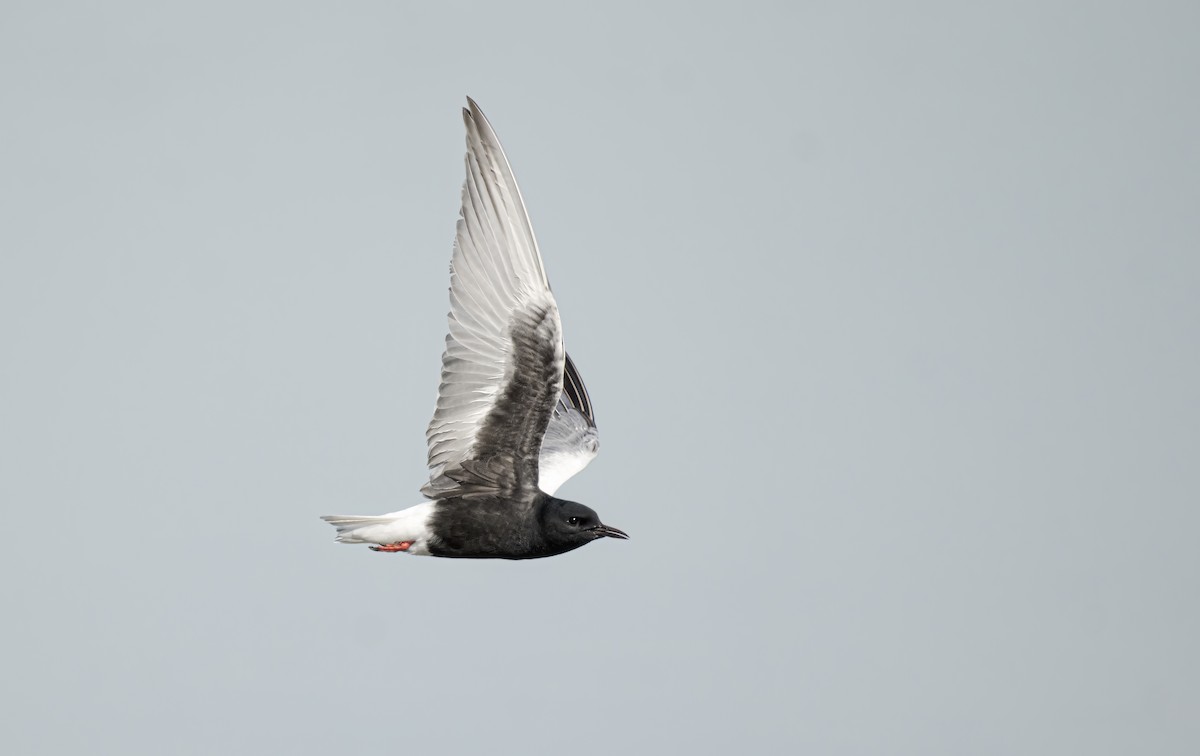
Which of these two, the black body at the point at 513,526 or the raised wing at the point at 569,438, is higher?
the raised wing at the point at 569,438

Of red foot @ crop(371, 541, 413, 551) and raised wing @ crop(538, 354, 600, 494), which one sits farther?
raised wing @ crop(538, 354, 600, 494)

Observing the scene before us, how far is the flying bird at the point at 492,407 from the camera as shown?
1714 cm

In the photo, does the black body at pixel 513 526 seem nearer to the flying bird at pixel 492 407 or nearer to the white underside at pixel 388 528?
the flying bird at pixel 492 407

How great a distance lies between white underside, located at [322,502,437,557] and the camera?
1753 cm

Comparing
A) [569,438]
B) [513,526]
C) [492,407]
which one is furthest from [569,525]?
[569,438]

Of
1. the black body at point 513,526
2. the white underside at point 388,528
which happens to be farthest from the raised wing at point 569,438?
the white underside at point 388,528

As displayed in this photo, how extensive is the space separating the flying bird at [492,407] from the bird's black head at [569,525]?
0.4 inches

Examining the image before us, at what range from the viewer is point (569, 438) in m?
21.2

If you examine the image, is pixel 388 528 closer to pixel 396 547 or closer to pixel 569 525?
pixel 396 547

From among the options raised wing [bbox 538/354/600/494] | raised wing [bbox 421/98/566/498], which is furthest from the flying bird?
raised wing [bbox 538/354/600/494]

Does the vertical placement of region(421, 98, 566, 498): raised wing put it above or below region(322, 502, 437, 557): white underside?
above

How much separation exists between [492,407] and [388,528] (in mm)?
1808

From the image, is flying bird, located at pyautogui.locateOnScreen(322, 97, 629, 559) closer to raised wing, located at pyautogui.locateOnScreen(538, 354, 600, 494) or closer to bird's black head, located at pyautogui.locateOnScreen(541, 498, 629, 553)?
bird's black head, located at pyautogui.locateOnScreen(541, 498, 629, 553)

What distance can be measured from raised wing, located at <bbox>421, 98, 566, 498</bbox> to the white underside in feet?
1.35
